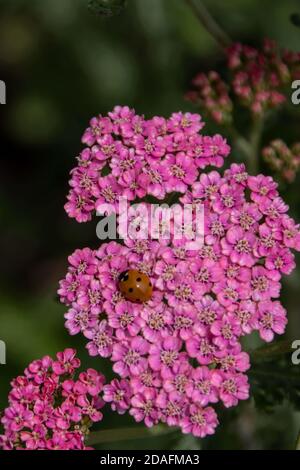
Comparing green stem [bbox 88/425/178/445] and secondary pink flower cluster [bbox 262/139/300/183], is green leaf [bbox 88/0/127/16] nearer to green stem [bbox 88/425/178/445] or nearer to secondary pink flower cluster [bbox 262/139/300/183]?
secondary pink flower cluster [bbox 262/139/300/183]

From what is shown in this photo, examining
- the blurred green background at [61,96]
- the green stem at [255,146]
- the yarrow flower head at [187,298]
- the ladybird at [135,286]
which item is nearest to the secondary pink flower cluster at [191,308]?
the yarrow flower head at [187,298]

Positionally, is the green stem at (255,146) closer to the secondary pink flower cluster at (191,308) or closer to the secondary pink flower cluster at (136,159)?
the secondary pink flower cluster at (136,159)

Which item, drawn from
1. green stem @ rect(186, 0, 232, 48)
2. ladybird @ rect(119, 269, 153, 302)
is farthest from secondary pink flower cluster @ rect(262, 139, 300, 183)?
ladybird @ rect(119, 269, 153, 302)

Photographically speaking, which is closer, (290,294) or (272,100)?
(272,100)
